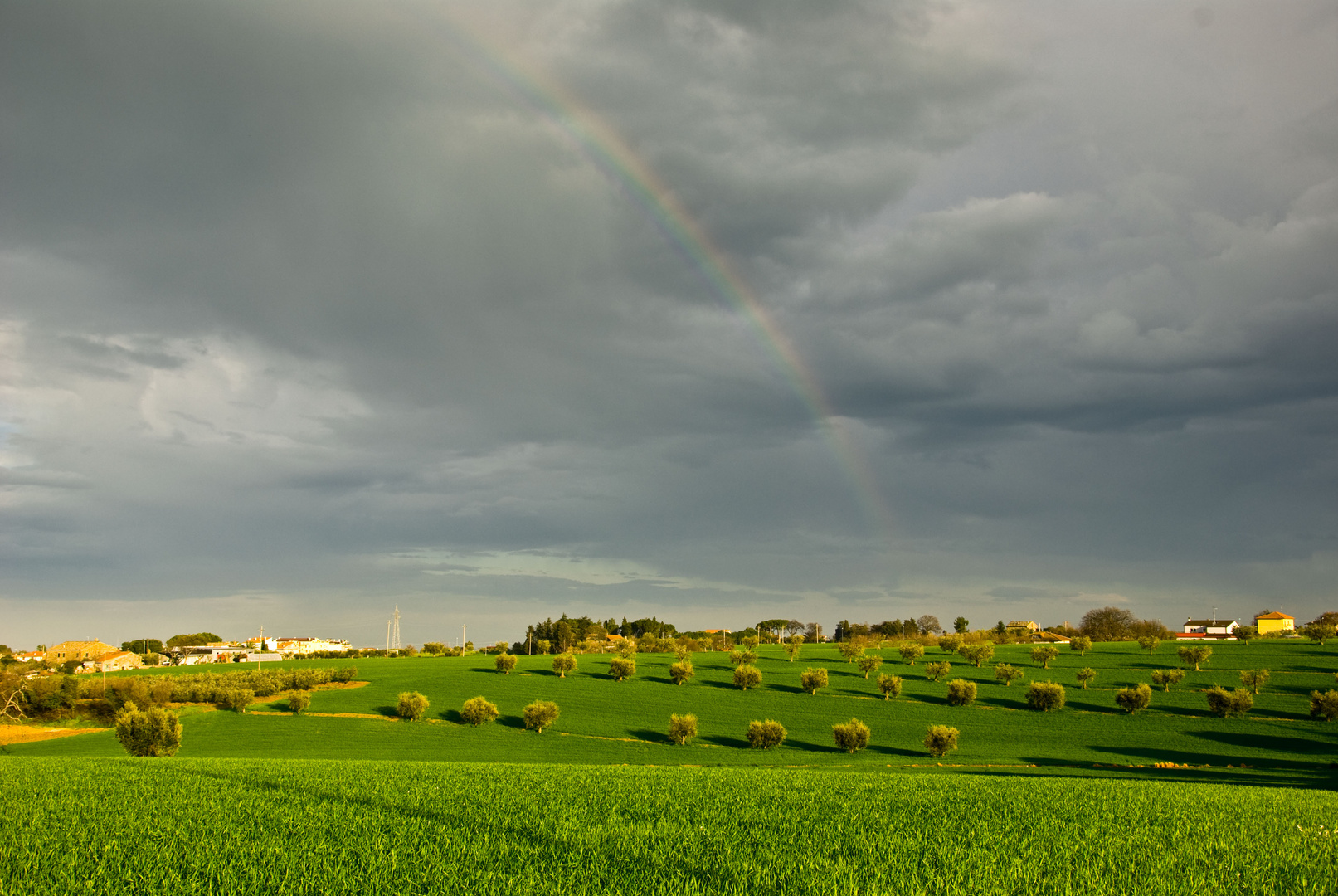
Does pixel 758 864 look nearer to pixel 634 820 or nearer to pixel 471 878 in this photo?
pixel 471 878

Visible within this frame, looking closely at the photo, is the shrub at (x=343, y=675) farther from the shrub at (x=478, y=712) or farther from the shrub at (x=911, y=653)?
the shrub at (x=911, y=653)

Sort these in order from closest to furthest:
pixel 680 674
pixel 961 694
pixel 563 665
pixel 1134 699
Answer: pixel 1134 699 < pixel 961 694 < pixel 680 674 < pixel 563 665

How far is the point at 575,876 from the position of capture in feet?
29.8

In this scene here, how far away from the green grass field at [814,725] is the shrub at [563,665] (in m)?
1.17

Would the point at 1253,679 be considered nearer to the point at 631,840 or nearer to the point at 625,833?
the point at 625,833

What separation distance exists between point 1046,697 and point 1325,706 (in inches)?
862

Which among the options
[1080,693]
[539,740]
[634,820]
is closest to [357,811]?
[634,820]

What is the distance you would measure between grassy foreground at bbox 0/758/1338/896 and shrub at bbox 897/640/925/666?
8723 cm

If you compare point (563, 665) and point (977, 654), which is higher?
point (977, 654)

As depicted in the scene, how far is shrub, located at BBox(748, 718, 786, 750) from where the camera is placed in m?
58.8

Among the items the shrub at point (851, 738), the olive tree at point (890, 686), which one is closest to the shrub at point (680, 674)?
the olive tree at point (890, 686)

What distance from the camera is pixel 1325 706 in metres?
66.5

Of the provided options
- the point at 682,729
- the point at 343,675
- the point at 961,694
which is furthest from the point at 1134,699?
the point at 343,675

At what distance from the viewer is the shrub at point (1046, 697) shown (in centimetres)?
7319
